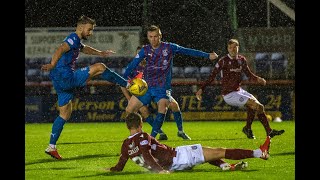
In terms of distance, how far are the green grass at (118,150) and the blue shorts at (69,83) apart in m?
0.88

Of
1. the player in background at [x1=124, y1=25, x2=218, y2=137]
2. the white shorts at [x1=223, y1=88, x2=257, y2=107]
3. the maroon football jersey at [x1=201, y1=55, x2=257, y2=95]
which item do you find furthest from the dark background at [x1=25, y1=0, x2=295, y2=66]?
the player in background at [x1=124, y1=25, x2=218, y2=137]

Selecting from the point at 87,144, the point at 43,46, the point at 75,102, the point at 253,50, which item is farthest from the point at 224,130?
the point at 43,46

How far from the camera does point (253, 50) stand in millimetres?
27453

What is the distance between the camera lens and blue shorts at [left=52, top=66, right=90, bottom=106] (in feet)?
40.5

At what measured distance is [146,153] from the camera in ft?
32.5

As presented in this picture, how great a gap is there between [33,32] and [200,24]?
18.0 feet

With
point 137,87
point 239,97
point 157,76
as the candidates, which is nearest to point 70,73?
point 137,87

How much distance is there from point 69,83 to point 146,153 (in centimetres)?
294

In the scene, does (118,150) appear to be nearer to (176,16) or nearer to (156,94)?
(156,94)

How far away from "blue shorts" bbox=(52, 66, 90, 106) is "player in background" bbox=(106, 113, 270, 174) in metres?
2.45

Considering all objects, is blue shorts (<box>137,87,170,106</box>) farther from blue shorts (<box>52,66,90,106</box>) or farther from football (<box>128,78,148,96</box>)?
blue shorts (<box>52,66,90,106</box>)

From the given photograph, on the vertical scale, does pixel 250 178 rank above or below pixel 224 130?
above
